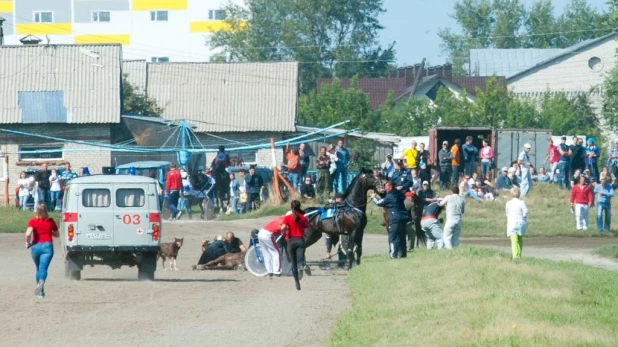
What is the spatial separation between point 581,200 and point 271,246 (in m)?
13.7

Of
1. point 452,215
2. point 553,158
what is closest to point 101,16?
point 553,158

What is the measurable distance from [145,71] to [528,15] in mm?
71081

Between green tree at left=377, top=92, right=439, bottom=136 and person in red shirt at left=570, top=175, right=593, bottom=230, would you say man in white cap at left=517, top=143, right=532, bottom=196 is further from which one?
green tree at left=377, top=92, right=439, bottom=136

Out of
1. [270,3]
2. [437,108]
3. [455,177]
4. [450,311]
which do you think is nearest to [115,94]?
[455,177]

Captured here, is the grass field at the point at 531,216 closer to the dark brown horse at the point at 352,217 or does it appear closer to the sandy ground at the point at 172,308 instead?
the sandy ground at the point at 172,308

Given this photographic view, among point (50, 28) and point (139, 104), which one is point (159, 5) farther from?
point (139, 104)

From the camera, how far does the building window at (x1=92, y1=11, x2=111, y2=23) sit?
113500 millimetres

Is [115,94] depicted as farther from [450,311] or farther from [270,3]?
[270,3]

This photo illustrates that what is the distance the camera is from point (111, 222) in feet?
84.2

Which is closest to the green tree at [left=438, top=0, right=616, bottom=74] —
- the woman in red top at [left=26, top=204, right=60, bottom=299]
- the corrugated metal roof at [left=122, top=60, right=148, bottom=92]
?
the corrugated metal roof at [left=122, top=60, right=148, bottom=92]

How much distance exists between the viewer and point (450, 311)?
1598 cm

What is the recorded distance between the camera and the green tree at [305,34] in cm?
10219

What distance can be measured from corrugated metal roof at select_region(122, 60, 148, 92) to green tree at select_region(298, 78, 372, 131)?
1296 centimetres

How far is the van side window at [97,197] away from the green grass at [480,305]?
5.21 m
